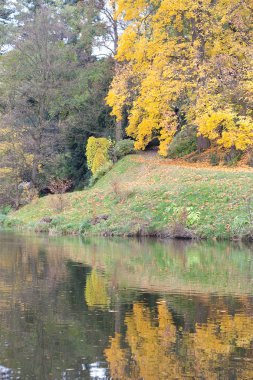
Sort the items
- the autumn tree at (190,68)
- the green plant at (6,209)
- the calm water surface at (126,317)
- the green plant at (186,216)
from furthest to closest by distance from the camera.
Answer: the green plant at (6,209)
the autumn tree at (190,68)
the green plant at (186,216)
the calm water surface at (126,317)

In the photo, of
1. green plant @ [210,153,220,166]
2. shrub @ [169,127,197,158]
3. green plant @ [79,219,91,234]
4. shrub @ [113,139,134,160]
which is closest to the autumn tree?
green plant @ [210,153,220,166]

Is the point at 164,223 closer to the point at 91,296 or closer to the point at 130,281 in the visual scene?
the point at 130,281

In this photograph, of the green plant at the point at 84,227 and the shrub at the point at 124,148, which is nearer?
the green plant at the point at 84,227

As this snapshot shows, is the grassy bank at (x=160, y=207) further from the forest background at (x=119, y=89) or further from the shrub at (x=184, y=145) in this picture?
the forest background at (x=119, y=89)

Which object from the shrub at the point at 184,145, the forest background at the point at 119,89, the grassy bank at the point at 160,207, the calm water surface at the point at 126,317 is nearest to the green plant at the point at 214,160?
the forest background at the point at 119,89

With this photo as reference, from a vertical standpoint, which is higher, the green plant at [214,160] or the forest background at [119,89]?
the forest background at [119,89]

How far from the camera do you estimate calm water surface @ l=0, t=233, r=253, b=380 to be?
277 inches

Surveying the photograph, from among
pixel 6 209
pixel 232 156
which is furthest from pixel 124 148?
pixel 232 156

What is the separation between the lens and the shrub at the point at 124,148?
120 ft

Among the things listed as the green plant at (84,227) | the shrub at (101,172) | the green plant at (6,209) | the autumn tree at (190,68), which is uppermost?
the autumn tree at (190,68)

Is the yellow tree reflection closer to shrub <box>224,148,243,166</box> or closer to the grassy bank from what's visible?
the grassy bank

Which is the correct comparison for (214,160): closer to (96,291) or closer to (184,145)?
(184,145)

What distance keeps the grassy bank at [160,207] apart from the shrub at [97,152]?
4.74 meters

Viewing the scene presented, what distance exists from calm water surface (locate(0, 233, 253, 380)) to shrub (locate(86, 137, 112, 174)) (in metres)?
20.0
